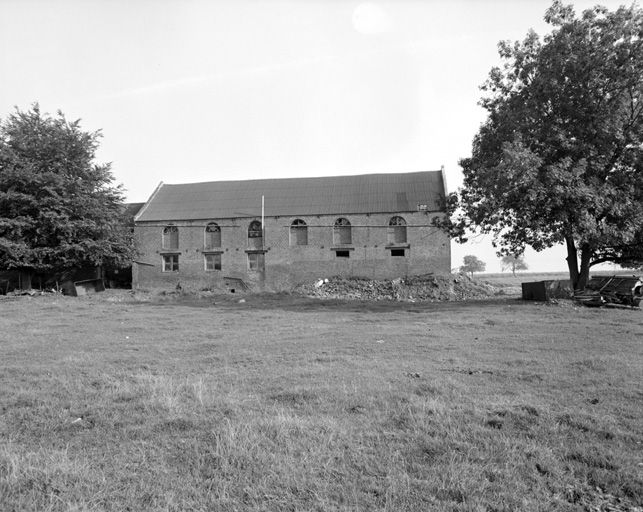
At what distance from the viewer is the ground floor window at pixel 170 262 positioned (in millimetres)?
38656

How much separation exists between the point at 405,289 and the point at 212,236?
707 inches

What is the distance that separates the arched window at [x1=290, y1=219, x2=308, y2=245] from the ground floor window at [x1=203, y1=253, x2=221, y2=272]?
6.75m

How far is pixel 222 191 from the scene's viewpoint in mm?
41625

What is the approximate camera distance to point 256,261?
3781 centimetres

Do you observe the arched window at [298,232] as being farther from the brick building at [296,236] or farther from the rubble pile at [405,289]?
the rubble pile at [405,289]

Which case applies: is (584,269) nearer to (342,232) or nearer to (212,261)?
(342,232)

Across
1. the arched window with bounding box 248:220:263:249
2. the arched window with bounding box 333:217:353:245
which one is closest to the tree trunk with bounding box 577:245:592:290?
the arched window with bounding box 333:217:353:245

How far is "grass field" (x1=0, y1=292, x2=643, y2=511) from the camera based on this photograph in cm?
318

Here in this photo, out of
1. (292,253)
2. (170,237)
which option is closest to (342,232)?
(292,253)

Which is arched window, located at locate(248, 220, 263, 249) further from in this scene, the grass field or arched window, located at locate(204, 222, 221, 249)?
the grass field

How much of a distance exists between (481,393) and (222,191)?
1519 inches

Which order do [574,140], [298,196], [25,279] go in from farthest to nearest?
[298,196], [25,279], [574,140]

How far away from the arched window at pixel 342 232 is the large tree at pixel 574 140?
17102 millimetres

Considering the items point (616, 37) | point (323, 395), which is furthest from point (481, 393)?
point (616, 37)
